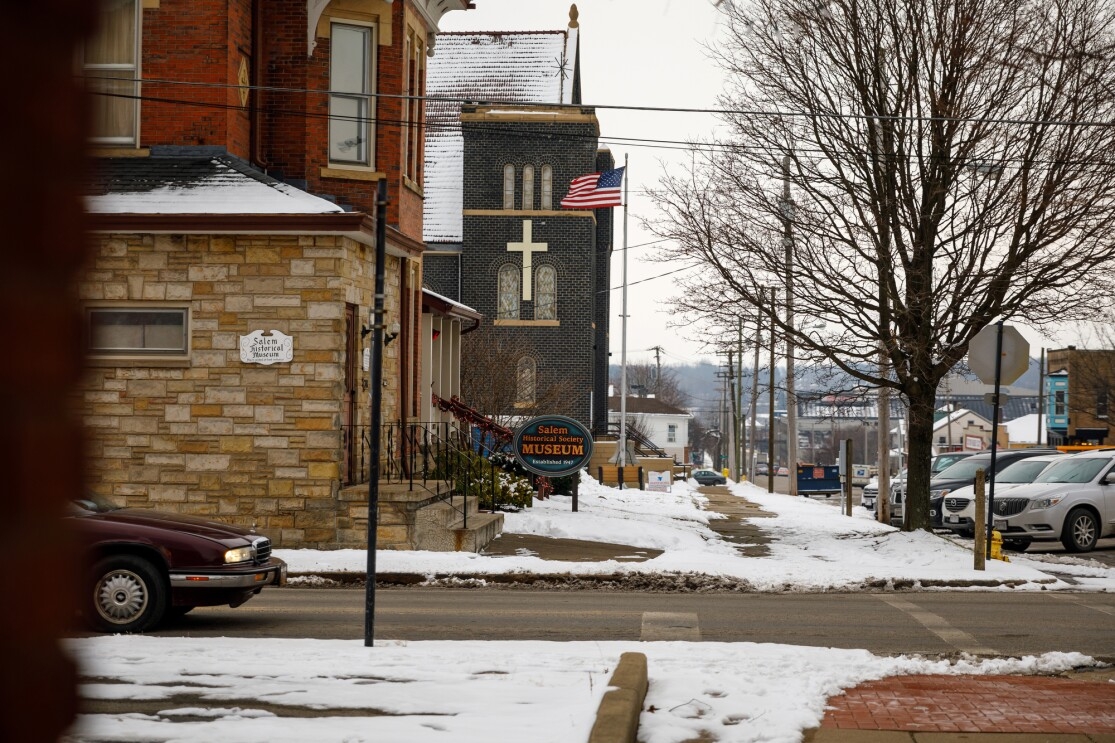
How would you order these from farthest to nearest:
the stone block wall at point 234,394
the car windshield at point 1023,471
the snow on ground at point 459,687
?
the car windshield at point 1023,471 < the stone block wall at point 234,394 < the snow on ground at point 459,687

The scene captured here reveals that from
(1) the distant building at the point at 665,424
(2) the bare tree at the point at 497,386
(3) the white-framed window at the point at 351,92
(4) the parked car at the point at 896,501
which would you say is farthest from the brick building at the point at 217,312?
(1) the distant building at the point at 665,424

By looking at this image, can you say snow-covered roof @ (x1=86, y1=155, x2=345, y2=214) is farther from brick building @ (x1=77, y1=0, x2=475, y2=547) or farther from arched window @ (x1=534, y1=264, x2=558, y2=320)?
arched window @ (x1=534, y1=264, x2=558, y2=320)

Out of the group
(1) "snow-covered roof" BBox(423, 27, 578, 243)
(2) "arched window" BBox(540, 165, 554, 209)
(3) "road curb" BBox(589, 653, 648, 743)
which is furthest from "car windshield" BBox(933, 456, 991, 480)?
(1) "snow-covered roof" BBox(423, 27, 578, 243)

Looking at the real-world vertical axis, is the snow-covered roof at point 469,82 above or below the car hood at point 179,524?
above

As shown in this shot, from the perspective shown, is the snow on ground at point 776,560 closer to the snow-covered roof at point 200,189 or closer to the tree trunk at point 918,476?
the tree trunk at point 918,476

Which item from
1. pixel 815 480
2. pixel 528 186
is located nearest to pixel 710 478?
pixel 815 480

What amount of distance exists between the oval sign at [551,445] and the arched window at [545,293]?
23602 millimetres

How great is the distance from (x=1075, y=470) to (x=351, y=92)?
14.3 m

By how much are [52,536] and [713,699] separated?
7.15 meters

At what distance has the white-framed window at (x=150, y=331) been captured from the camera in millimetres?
17656

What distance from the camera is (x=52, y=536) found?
38.8 inches

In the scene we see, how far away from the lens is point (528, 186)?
46.1 meters

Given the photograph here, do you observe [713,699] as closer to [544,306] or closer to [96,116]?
A: [96,116]

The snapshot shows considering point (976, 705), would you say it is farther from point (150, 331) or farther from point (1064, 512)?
point (1064, 512)
